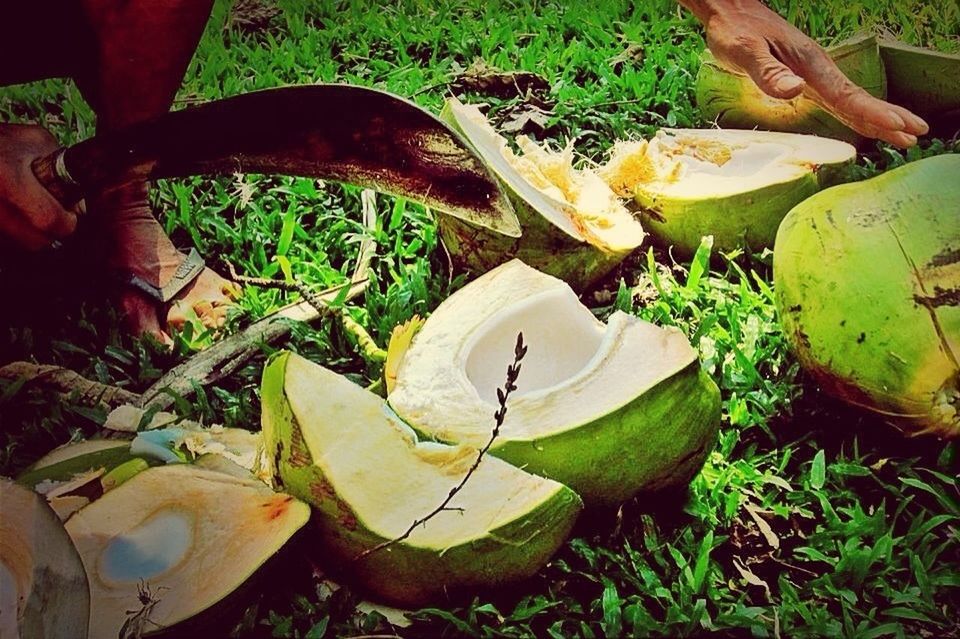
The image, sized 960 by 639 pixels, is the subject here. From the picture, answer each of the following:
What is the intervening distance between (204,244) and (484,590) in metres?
0.86

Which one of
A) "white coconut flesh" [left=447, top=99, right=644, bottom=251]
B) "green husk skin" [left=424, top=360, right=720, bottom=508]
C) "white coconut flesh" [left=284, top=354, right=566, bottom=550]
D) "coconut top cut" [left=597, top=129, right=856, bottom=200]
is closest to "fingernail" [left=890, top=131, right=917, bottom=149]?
"coconut top cut" [left=597, top=129, right=856, bottom=200]

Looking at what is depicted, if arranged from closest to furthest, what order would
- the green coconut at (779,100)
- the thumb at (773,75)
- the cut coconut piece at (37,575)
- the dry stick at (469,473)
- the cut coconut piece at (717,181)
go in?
the cut coconut piece at (37,575) < the dry stick at (469,473) < the thumb at (773,75) < the green coconut at (779,100) < the cut coconut piece at (717,181)

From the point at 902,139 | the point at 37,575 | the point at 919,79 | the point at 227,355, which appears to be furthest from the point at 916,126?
the point at 37,575

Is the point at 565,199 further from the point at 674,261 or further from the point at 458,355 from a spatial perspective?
→ the point at 458,355

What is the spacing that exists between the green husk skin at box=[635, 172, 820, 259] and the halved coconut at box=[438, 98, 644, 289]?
75 millimetres

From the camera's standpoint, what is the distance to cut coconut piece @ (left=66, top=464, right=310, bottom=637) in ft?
3.54

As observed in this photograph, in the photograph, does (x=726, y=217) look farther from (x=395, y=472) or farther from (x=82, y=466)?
(x=82, y=466)

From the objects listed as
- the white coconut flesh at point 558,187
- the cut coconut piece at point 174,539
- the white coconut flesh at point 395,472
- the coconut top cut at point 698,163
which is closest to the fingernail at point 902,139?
the coconut top cut at point 698,163

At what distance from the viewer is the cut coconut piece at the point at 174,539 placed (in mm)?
1080

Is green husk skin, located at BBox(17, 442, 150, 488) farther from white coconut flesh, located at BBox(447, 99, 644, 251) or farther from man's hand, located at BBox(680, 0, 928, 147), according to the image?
man's hand, located at BBox(680, 0, 928, 147)

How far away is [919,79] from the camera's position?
1639 millimetres

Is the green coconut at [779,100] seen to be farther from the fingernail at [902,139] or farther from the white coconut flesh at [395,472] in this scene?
the white coconut flesh at [395,472]

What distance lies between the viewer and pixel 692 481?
1.40 metres

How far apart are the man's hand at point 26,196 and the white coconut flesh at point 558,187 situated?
2.26ft
